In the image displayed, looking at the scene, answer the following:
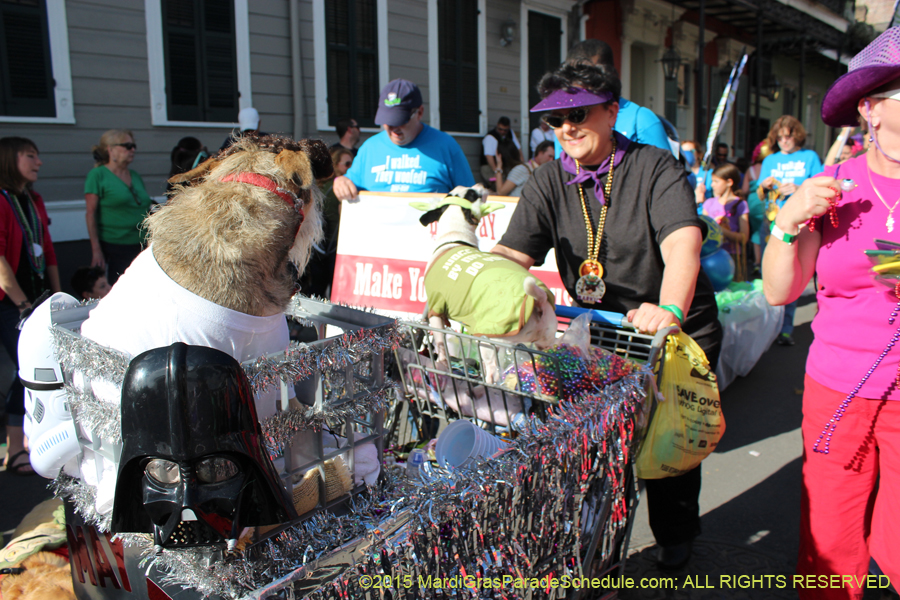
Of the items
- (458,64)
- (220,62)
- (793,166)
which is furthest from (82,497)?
(458,64)

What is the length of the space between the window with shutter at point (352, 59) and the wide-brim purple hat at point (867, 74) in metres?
8.63

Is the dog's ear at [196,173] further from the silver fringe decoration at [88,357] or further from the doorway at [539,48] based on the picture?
the doorway at [539,48]

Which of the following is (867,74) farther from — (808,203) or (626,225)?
(626,225)

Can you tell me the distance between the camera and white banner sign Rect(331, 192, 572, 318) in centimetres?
450

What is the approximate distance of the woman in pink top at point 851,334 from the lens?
1.88 m

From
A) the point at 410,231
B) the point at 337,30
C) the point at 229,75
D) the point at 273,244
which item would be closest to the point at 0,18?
the point at 229,75

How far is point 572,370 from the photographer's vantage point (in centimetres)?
195

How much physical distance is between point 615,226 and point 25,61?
23.2 ft

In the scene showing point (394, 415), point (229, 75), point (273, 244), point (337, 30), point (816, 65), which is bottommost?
point (394, 415)

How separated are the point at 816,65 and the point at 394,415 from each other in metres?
33.3

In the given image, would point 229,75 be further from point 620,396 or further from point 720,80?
point 720,80

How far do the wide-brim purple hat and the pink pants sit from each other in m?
0.94

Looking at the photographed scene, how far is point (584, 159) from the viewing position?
8.25 feet

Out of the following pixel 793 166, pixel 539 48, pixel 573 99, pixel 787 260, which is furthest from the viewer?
pixel 539 48
